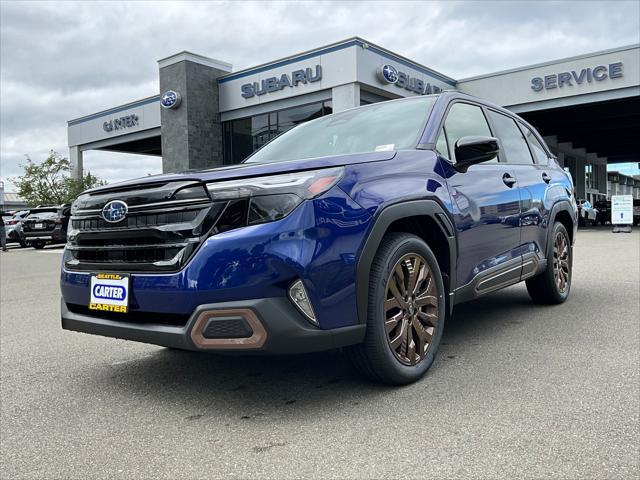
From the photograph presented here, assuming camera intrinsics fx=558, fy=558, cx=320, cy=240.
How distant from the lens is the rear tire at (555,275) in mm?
5069

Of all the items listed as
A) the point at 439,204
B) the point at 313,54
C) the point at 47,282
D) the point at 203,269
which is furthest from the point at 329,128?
the point at 313,54

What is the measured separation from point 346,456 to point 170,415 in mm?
980

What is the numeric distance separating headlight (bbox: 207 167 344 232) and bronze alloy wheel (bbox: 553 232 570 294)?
11.0 feet

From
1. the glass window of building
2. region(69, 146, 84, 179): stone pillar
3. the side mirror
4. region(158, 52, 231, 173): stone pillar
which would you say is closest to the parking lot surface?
the side mirror

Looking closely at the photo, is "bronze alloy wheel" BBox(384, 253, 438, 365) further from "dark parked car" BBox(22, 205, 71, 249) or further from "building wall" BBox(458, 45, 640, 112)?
"building wall" BBox(458, 45, 640, 112)

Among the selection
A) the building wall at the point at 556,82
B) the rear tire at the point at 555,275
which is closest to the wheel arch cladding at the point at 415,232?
the rear tire at the point at 555,275

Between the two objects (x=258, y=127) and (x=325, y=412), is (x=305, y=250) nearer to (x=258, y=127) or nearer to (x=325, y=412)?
(x=325, y=412)

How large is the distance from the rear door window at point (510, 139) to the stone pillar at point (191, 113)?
1963 centimetres

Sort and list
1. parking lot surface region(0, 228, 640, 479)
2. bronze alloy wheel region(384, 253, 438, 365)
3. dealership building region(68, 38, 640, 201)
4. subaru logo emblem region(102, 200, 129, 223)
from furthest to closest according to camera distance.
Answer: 1. dealership building region(68, 38, 640, 201)
2. bronze alloy wheel region(384, 253, 438, 365)
3. subaru logo emblem region(102, 200, 129, 223)
4. parking lot surface region(0, 228, 640, 479)

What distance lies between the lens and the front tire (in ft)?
9.21

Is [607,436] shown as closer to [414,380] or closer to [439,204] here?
[414,380]

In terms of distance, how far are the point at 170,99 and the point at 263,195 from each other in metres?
Result: 22.6

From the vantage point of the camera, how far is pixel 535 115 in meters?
27.2

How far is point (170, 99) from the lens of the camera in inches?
929
